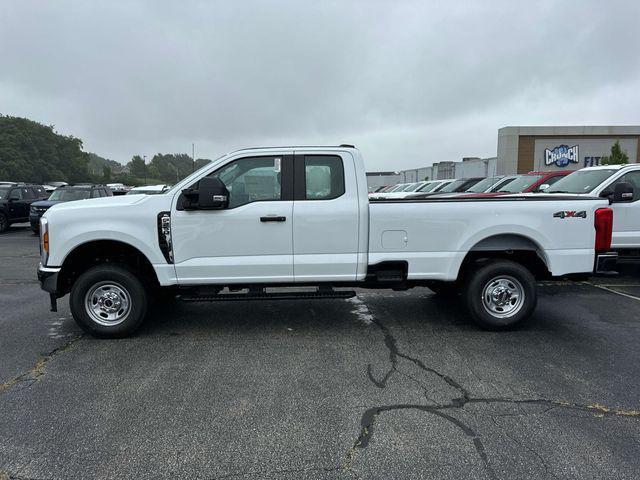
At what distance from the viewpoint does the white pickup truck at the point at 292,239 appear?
5.09m

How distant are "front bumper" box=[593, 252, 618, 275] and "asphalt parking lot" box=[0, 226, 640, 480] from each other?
29.2 inches

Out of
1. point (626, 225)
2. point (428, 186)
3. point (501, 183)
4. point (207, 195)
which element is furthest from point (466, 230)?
point (428, 186)

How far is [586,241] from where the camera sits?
5445 mm

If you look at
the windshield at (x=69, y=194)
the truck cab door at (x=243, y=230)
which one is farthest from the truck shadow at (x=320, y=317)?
the windshield at (x=69, y=194)

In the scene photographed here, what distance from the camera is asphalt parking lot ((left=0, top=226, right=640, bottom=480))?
2.98 m

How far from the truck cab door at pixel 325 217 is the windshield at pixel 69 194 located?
12706mm

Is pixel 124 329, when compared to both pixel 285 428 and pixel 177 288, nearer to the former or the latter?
pixel 177 288

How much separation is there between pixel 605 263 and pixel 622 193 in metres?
2.94

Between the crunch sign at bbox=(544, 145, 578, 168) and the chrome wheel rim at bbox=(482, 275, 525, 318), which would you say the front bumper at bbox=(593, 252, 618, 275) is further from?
the crunch sign at bbox=(544, 145, 578, 168)

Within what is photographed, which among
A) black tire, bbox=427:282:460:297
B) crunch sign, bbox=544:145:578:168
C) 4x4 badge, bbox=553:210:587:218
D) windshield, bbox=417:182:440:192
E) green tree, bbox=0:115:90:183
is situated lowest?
black tire, bbox=427:282:460:297

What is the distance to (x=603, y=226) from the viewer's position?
17.8 feet

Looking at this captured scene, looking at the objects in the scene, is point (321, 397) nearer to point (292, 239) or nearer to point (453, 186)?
point (292, 239)

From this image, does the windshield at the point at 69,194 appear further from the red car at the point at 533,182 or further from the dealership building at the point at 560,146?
the dealership building at the point at 560,146

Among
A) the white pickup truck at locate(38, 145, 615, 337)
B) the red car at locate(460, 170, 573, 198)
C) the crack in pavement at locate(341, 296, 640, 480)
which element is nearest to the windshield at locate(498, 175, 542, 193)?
the red car at locate(460, 170, 573, 198)
